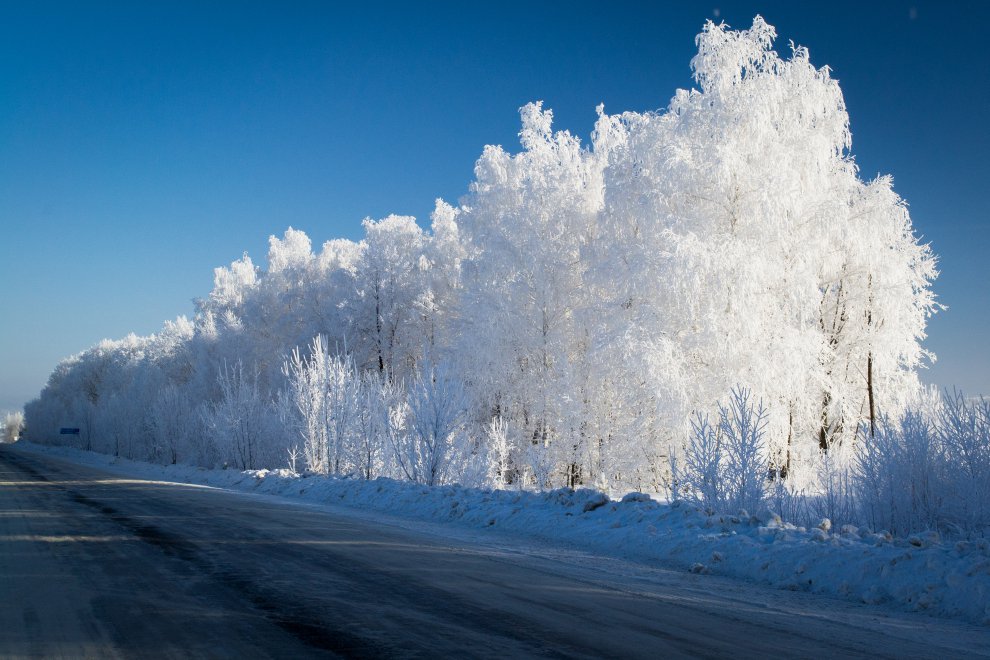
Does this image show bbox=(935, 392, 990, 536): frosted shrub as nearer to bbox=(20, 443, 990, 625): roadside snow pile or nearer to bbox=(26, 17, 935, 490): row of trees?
bbox=(20, 443, 990, 625): roadside snow pile

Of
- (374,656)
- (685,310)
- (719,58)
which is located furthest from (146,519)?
(719,58)

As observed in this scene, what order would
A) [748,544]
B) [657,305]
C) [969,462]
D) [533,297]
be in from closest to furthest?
[748,544]
[969,462]
[657,305]
[533,297]

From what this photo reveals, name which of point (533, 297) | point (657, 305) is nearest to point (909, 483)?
point (657, 305)

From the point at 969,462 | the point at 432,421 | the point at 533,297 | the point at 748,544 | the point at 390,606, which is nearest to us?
the point at 390,606

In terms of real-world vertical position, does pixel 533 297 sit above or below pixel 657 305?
above

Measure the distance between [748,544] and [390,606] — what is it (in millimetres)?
4318

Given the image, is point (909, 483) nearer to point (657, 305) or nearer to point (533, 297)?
point (657, 305)

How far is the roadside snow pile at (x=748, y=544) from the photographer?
Answer: 18.8 feet

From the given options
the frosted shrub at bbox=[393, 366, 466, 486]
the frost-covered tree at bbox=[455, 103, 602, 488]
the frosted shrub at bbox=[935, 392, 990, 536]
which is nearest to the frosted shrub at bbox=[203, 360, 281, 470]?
the frost-covered tree at bbox=[455, 103, 602, 488]

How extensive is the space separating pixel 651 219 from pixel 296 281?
111ft

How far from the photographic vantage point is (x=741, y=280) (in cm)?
1530

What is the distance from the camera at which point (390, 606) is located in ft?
16.5

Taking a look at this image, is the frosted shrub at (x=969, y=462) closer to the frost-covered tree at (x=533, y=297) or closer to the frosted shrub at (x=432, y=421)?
the frosted shrub at (x=432, y=421)

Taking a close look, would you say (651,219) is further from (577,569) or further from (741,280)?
(577,569)
